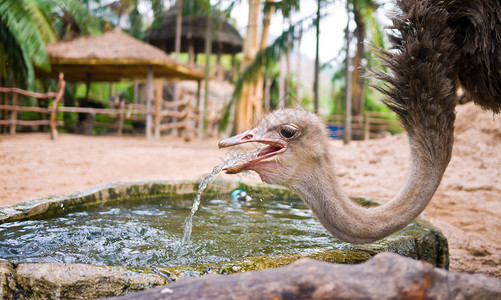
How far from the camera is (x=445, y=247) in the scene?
2.61 m

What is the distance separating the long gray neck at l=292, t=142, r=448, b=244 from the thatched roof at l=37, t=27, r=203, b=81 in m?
12.0

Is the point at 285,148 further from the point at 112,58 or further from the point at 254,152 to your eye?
the point at 112,58

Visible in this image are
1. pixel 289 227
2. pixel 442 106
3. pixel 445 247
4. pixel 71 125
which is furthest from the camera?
pixel 71 125

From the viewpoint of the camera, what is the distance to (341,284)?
44.1 inches

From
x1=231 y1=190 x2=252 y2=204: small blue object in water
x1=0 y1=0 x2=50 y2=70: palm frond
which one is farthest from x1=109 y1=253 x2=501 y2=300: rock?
x1=0 y1=0 x2=50 y2=70: palm frond

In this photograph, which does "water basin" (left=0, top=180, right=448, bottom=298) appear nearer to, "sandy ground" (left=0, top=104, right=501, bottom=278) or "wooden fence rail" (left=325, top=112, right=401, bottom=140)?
"sandy ground" (left=0, top=104, right=501, bottom=278)

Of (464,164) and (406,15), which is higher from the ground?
(406,15)

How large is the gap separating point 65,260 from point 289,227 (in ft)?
5.02

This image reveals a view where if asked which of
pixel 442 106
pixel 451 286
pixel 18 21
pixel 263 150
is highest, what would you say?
pixel 18 21

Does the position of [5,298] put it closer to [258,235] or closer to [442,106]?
[258,235]

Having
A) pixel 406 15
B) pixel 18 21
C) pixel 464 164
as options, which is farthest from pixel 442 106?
pixel 18 21

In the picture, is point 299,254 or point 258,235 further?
point 258,235

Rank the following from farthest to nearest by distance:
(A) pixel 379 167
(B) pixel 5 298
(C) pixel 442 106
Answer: (A) pixel 379 167, (C) pixel 442 106, (B) pixel 5 298

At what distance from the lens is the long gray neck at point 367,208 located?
2.10 m
